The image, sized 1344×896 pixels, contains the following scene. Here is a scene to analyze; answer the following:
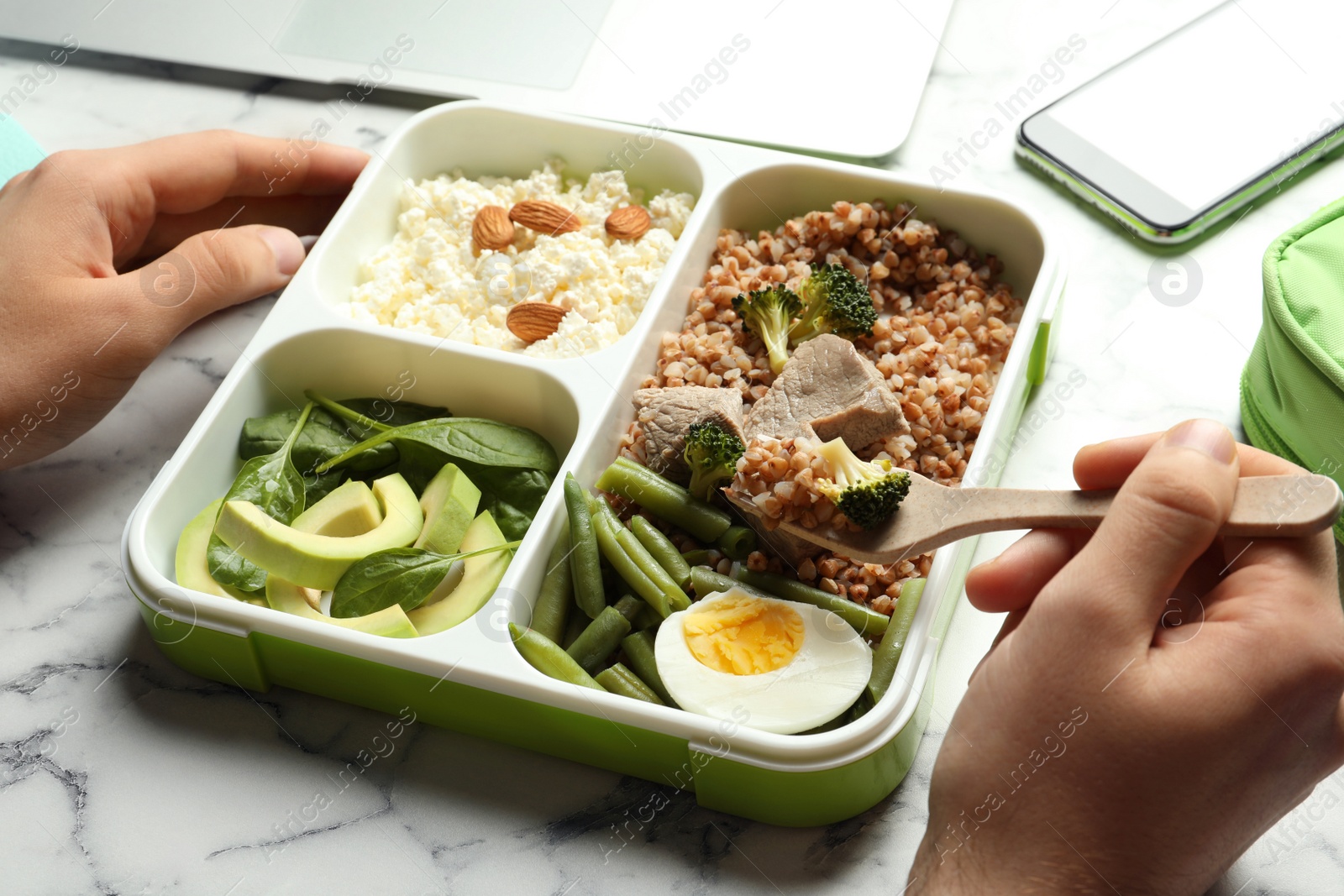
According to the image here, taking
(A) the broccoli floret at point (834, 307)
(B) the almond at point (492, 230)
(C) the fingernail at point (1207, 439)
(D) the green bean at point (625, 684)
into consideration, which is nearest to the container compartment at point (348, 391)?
(D) the green bean at point (625, 684)

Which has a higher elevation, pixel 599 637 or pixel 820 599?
pixel 820 599

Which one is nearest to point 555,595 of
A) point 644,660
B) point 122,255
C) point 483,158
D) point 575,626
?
point 575,626

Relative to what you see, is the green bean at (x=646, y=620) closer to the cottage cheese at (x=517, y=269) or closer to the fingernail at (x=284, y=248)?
the cottage cheese at (x=517, y=269)

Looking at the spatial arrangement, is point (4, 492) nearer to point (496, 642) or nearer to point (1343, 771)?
point (496, 642)

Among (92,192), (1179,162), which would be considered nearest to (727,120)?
(1179,162)

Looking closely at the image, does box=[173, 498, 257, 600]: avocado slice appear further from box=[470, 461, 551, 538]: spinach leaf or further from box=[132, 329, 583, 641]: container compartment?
box=[470, 461, 551, 538]: spinach leaf

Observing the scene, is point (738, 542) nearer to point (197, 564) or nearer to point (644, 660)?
point (644, 660)
